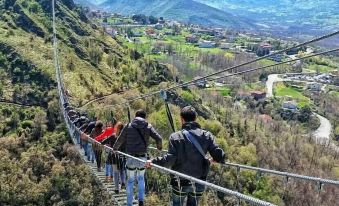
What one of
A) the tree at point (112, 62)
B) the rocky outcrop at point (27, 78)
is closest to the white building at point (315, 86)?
the tree at point (112, 62)

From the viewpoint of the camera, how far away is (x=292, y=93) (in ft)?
346

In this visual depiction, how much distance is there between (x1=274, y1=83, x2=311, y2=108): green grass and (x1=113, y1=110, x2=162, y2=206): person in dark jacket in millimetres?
90232

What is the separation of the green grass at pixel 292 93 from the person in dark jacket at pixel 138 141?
90.2m

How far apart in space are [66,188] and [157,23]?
13590 centimetres

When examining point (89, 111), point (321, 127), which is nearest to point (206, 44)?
point (321, 127)

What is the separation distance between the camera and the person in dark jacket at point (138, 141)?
7910 millimetres

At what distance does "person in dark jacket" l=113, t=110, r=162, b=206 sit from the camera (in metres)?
7.91

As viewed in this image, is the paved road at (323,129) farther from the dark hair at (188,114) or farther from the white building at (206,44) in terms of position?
the dark hair at (188,114)

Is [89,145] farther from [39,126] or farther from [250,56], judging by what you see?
[250,56]

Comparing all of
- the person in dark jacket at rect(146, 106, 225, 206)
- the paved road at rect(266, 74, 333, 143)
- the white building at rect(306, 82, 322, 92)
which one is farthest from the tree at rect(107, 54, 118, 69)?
the person in dark jacket at rect(146, 106, 225, 206)

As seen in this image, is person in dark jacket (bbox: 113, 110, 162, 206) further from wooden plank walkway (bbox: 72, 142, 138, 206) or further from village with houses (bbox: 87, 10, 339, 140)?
village with houses (bbox: 87, 10, 339, 140)

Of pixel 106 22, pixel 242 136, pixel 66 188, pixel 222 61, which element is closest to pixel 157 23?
pixel 106 22

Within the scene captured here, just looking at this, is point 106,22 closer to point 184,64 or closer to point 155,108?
point 184,64

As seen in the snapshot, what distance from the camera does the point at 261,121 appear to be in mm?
78312
